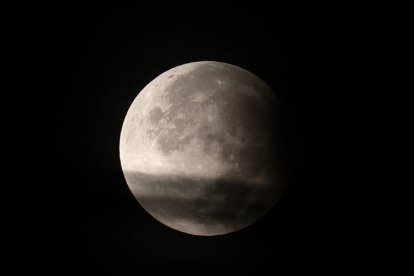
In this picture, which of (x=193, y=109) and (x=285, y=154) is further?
(x=285, y=154)

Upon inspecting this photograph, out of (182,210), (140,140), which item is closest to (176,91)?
(140,140)

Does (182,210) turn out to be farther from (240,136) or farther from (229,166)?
(240,136)

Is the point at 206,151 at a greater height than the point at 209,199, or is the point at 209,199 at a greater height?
the point at 206,151

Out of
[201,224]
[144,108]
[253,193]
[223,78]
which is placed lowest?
[201,224]

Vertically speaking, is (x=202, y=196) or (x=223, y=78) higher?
(x=223, y=78)

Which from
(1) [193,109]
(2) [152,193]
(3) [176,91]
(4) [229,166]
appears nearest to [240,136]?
(4) [229,166]

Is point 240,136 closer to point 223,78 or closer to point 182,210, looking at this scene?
point 223,78
